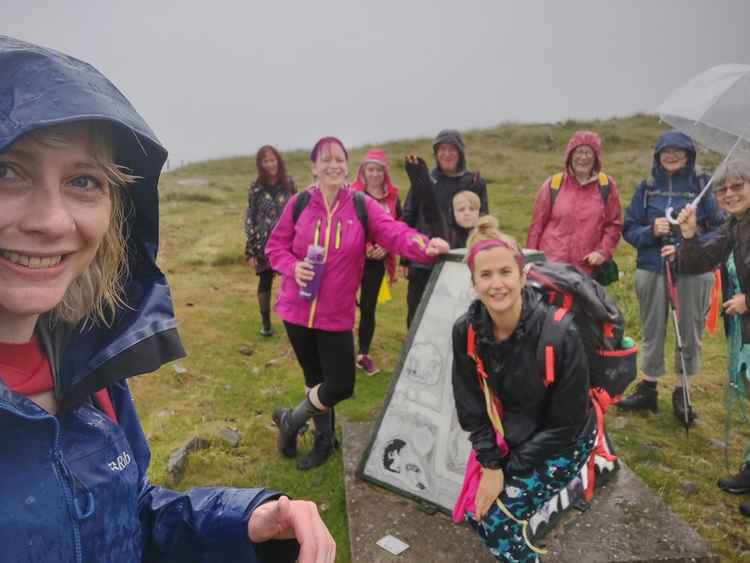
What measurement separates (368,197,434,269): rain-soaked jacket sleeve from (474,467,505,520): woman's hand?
189 centimetres

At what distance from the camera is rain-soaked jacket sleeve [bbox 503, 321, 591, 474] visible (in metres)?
3.30

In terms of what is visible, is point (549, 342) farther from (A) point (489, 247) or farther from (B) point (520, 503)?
(B) point (520, 503)

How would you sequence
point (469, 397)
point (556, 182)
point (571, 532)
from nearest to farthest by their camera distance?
point (469, 397) → point (571, 532) → point (556, 182)

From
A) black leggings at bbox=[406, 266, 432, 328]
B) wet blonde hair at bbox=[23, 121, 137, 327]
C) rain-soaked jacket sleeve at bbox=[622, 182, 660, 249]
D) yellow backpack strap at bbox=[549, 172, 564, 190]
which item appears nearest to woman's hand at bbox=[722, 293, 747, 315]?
rain-soaked jacket sleeve at bbox=[622, 182, 660, 249]

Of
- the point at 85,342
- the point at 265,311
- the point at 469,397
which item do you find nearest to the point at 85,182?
the point at 85,342

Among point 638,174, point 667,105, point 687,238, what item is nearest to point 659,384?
point 687,238

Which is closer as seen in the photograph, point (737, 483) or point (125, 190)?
point (125, 190)

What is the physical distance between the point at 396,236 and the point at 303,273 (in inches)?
32.8

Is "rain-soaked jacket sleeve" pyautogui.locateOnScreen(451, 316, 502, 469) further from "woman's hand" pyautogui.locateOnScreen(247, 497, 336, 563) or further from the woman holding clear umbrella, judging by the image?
the woman holding clear umbrella

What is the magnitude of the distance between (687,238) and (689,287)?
1.11m

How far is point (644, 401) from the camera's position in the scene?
21.9 ft

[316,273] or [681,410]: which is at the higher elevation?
[316,273]

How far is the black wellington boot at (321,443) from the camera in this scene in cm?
539

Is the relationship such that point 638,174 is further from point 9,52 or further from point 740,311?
point 9,52
